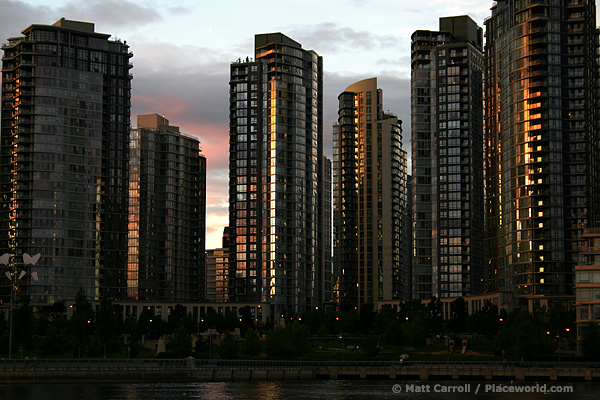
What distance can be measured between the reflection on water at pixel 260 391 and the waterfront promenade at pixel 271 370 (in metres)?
1.82

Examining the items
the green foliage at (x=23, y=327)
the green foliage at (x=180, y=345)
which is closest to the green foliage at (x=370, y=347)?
the green foliage at (x=180, y=345)

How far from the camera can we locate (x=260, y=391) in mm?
124188

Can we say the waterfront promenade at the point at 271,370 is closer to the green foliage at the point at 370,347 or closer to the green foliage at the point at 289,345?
the green foliage at the point at 370,347

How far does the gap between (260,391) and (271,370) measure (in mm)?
19734

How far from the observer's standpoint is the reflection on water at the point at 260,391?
377 ft

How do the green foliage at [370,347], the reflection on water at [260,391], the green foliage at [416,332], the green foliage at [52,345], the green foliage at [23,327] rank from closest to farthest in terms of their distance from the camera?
the reflection on water at [260,391] < the green foliage at [370,347] < the green foliage at [52,345] < the green foliage at [23,327] < the green foliage at [416,332]

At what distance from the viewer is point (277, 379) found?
468 feet

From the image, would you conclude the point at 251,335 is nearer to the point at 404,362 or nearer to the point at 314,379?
the point at 314,379

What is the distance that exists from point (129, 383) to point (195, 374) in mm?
11276

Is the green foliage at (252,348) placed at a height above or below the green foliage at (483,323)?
below

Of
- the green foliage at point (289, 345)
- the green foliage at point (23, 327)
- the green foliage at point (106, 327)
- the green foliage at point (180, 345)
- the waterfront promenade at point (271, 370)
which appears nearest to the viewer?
the waterfront promenade at point (271, 370)

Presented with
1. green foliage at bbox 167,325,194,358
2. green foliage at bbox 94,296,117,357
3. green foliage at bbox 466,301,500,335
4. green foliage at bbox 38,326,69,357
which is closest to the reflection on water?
green foliage at bbox 167,325,194,358

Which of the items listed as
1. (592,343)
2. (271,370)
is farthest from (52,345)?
(592,343)

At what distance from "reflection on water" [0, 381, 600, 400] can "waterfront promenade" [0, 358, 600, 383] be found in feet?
5.96
